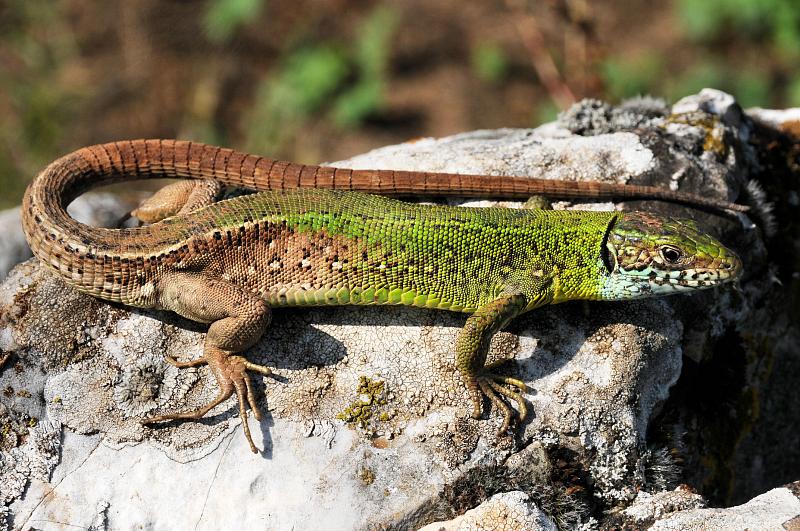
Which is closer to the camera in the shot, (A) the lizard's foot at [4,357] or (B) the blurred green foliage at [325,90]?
(A) the lizard's foot at [4,357]

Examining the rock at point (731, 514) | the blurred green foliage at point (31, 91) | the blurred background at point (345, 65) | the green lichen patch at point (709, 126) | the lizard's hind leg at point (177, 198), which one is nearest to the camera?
the rock at point (731, 514)

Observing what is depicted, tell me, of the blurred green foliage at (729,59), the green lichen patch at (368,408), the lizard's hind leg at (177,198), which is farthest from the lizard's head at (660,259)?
the blurred green foliage at (729,59)

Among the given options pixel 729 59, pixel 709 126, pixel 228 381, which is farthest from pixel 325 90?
pixel 228 381

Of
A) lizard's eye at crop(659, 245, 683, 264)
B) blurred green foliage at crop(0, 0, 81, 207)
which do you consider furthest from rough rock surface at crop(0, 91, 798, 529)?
blurred green foliage at crop(0, 0, 81, 207)

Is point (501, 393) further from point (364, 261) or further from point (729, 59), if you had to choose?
point (729, 59)

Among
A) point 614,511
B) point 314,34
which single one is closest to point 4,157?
point 314,34

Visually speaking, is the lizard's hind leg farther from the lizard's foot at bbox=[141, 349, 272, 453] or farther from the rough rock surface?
the lizard's foot at bbox=[141, 349, 272, 453]

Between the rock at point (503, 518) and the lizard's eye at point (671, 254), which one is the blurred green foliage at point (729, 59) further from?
the rock at point (503, 518)
